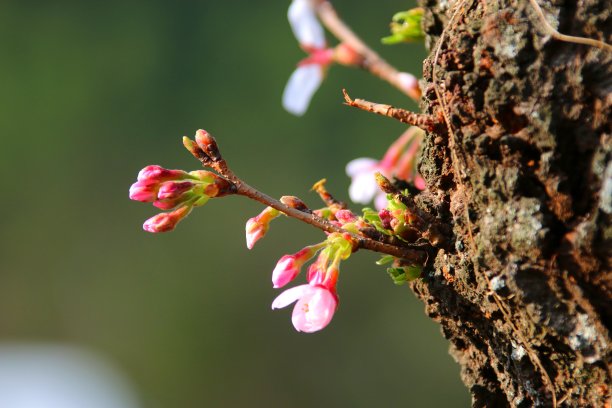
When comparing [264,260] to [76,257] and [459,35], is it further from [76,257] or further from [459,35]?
[459,35]

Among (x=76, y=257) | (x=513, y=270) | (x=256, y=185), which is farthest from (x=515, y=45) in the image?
(x=76, y=257)

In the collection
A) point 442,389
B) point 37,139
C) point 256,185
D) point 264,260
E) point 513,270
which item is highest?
point 37,139

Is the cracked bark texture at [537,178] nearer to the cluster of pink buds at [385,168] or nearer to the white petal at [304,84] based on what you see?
the cluster of pink buds at [385,168]

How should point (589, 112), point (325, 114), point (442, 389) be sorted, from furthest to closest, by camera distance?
point (325, 114) < point (442, 389) < point (589, 112)

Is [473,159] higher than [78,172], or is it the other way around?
[78,172]

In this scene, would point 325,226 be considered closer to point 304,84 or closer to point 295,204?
point 295,204

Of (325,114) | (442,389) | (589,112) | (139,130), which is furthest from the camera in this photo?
(139,130)
